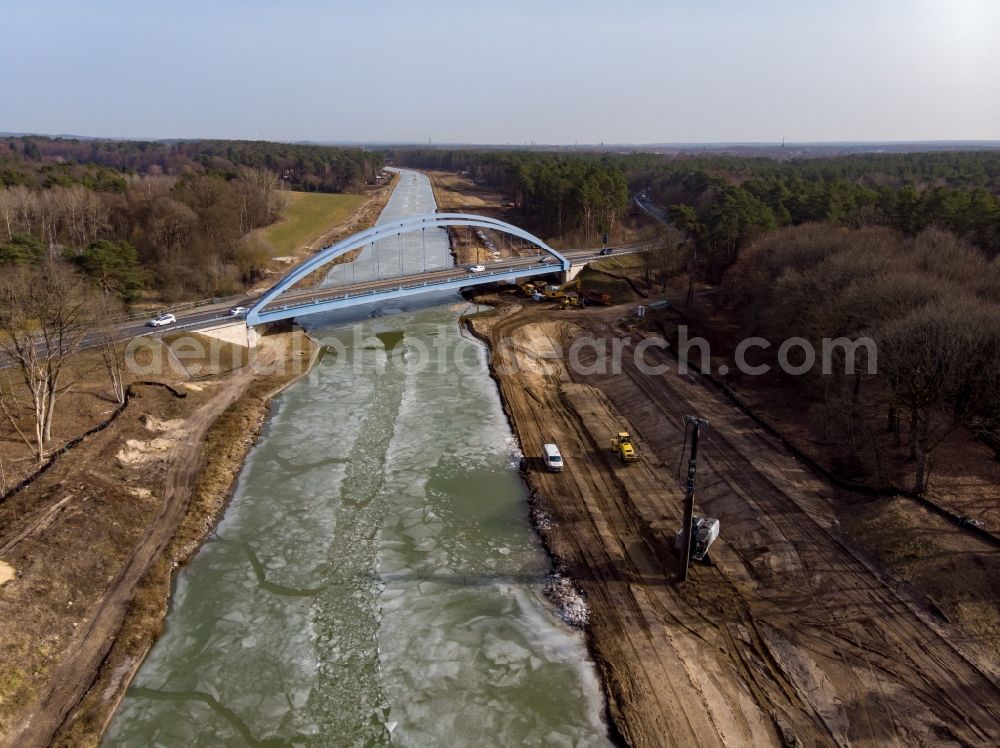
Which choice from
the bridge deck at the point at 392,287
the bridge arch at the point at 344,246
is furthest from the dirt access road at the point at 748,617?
the bridge arch at the point at 344,246

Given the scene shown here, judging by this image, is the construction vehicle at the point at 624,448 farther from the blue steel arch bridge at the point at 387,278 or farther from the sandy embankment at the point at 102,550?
the blue steel arch bridge at the point at 387,278

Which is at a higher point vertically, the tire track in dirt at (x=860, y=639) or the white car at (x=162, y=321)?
the white car at (x=162, y=321)

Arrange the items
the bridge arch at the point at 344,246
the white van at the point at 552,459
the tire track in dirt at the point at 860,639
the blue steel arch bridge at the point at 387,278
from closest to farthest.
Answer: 1. the tire track in dirt at the point at 860,639
2. the white van at the point at 552,459
3. the bridge arch at the point at 344,246
4. the blue steel arch bridge at the point at 387,278

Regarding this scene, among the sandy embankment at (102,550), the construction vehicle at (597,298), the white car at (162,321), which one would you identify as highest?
the white car at (162,321)

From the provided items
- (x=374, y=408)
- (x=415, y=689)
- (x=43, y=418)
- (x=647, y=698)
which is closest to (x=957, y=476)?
(x=647, y=698)

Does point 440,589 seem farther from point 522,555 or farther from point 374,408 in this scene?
point 374,408

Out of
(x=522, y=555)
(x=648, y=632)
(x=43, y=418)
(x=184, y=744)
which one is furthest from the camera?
(x=43, y=418)
